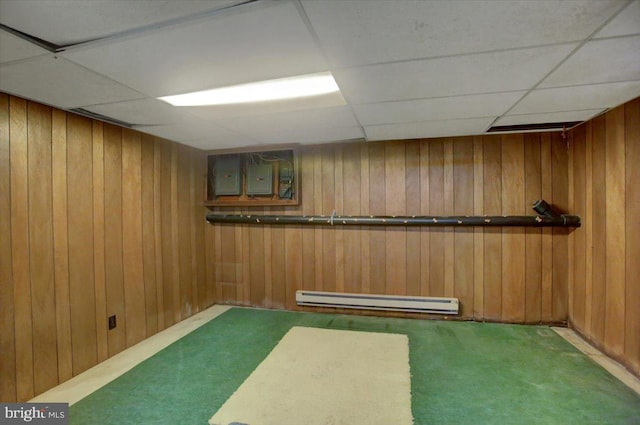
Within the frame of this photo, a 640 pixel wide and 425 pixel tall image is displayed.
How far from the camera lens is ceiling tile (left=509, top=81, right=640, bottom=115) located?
1.64 metres

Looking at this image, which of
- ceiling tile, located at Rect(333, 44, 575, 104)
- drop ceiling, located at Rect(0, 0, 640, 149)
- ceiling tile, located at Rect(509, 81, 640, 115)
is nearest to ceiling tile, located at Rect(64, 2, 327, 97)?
drop ceiling, located at Rect(0, 0, 640, 149)

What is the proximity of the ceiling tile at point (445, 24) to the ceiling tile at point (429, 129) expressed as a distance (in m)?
1.12

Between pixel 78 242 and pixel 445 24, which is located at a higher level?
pixel 445 24

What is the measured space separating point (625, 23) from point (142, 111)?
8.44ft

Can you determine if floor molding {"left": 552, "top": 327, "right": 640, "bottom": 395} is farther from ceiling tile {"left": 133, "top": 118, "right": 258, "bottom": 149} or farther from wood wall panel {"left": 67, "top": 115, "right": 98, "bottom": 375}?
wood wall panel {"left": 67, "top": 115, "right": 98, "bottom": 375}

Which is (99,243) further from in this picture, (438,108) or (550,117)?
(550,117)

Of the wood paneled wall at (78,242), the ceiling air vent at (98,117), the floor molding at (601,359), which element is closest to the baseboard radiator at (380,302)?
the floor molding at (601,359)

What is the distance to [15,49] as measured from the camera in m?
1.18

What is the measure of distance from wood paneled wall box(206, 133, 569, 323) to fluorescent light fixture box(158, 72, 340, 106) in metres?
1.48

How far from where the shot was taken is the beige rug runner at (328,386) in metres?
1.60

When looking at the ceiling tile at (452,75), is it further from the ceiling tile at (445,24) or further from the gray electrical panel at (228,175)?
the gray electrical panel at (228,175)

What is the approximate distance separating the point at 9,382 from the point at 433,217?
136 inches

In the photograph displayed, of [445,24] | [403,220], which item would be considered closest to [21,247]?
[445,24]

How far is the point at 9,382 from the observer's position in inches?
66.6
